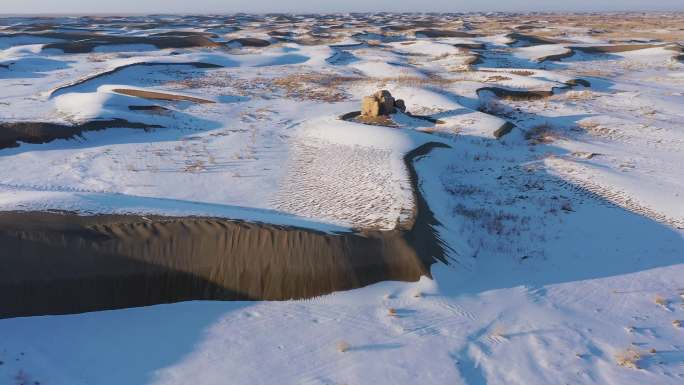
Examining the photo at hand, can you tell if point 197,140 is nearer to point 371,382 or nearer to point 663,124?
point 371,382

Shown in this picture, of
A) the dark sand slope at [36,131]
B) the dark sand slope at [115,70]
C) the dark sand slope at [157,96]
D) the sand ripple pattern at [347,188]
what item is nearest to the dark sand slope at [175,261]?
the sand ripple pattern at [347,188]

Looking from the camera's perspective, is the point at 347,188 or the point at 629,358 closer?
the point at 629,358

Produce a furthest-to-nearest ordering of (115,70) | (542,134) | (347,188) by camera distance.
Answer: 1. (115,70)
2. (542,134)
3. (347,188)

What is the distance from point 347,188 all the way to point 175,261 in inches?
184

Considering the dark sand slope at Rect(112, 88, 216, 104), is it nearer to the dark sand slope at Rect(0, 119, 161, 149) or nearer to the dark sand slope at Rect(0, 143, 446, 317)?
the dark sand slope at Rect(0, 119, 161, 149)

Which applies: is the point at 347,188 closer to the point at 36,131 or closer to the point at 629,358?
the point at 629,358

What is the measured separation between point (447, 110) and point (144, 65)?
67.5 feet

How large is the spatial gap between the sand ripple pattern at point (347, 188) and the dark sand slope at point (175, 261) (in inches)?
39.2

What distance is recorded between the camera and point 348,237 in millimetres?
9406

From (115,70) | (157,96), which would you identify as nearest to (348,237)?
(157,96)

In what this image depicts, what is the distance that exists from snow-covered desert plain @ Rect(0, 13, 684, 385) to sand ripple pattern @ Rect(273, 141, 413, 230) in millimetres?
81

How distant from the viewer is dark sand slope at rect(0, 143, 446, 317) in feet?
27.9

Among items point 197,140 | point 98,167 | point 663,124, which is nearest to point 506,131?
point 663,124

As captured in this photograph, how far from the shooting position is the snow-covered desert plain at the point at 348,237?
735cm
